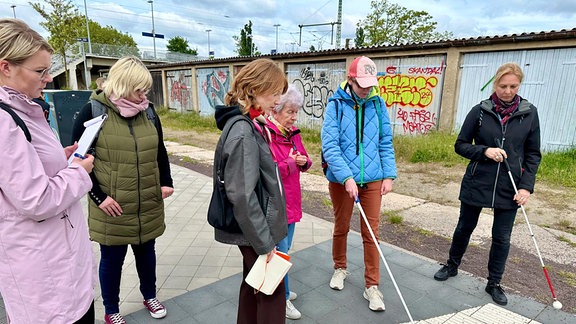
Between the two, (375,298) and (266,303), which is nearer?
(266,303)

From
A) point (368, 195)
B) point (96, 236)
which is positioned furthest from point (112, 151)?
point (368, 195)

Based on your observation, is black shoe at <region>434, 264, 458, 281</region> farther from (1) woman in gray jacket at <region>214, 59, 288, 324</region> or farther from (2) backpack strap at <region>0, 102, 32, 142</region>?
(2) backpack strap at <region>0, 102, 32, 142</region>

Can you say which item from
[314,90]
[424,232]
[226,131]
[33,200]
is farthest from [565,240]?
[314,90]

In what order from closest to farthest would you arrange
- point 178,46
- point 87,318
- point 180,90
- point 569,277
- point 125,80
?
1. point 87,318
2. point 125,80
3. point 569,277
4. point 180,90
5. point 178,46

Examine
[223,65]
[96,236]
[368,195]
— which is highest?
[223,65]

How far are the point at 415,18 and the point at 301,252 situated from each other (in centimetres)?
3087

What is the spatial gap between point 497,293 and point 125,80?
3.24 m

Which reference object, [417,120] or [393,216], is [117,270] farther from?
[417,120]

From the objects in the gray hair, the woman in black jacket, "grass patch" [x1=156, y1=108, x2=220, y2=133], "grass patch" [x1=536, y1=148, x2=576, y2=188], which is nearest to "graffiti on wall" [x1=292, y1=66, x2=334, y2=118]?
"grass patch" [x1=156, y1=108, x2=220, y2=133]

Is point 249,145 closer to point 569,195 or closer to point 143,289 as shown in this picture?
point 143,289

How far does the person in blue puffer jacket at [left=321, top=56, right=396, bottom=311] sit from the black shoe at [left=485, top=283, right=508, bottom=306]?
964 millimetres

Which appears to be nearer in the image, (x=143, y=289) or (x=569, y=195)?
(x=143, y=289)

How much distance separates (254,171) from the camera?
1816 millimetres

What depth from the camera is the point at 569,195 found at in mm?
6141
